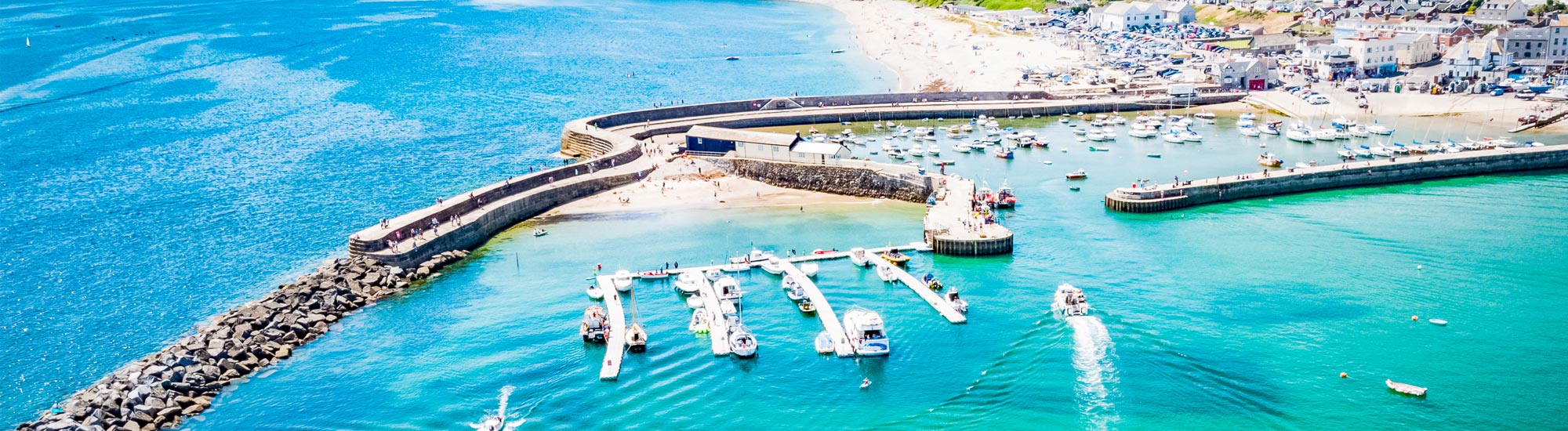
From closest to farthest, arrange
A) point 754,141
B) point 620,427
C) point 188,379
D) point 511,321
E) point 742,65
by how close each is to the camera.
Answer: point 620,427, point 188,379, point 511,321, point 754,141, point 742,65

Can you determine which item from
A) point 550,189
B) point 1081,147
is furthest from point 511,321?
point 1081,147

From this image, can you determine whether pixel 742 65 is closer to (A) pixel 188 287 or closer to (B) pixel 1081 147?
(B) pixel 1081 147

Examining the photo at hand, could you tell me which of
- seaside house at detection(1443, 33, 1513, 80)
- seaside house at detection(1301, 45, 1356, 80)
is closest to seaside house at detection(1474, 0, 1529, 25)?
seaside house at detection(1443, 33, 1513, 80)

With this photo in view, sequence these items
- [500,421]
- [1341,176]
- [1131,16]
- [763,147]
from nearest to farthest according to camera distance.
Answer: [500,421], [1341,176], [763,147], [1131,16]

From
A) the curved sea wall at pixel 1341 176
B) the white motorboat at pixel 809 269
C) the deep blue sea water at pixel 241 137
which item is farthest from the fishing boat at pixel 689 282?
the curved sea wall at pixel 1341 176

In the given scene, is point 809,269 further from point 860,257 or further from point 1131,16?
point 1131,16

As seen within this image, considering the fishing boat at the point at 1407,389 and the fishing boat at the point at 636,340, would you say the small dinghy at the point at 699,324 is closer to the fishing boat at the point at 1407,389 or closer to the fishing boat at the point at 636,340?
the fishing boat at the point at 636,340

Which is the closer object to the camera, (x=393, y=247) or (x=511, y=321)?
(x=511, y=321)

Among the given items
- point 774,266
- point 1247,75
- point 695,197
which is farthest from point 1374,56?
point 774,266
